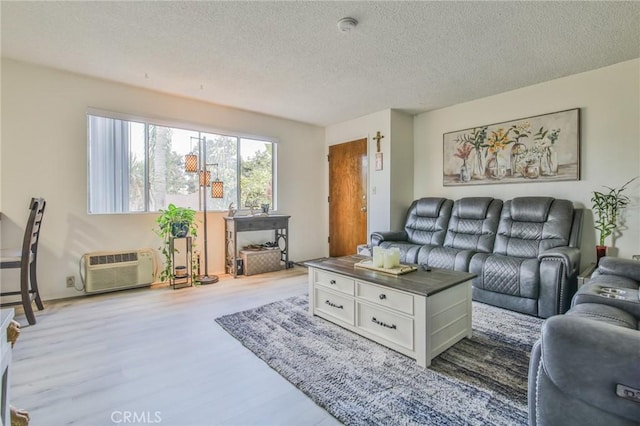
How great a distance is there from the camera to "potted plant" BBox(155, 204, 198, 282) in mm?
3643

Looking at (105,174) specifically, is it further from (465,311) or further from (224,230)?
(465,311)

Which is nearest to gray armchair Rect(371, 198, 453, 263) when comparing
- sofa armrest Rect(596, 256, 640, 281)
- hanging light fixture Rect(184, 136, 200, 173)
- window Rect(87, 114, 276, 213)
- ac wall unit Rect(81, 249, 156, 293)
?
sofa armrest Rect(596, 256, 640, 281)

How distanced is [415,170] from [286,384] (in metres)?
3.94

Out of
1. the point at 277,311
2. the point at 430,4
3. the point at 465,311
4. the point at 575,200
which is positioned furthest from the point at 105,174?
the point at 575,200

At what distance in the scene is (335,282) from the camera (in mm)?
2500

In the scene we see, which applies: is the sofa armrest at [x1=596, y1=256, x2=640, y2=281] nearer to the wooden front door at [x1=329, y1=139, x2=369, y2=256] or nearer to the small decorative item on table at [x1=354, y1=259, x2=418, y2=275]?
the small decorative item on table at [x1=354, y1=259, x2=418, y2=275]

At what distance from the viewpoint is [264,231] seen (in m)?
4.86

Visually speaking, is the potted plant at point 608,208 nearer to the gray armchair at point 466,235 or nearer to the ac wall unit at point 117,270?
the gray armchair at point 466,235

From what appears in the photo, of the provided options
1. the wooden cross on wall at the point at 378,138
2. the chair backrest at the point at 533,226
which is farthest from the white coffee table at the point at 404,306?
the wooden cross on wall at the point at 378,138

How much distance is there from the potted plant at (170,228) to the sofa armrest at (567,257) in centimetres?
380

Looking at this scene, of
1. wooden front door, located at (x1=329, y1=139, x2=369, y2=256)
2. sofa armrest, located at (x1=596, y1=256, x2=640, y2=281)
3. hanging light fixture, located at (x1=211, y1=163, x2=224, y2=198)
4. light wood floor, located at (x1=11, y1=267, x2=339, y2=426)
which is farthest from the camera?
wooden front door, located at (x1=329, y1=139, x2=369, y2=256)

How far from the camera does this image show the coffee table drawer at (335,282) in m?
2.38

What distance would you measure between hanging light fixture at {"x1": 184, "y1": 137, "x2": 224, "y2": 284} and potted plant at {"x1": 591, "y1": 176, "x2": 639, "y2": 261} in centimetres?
437

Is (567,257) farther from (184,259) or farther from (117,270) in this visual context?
(117,270)
